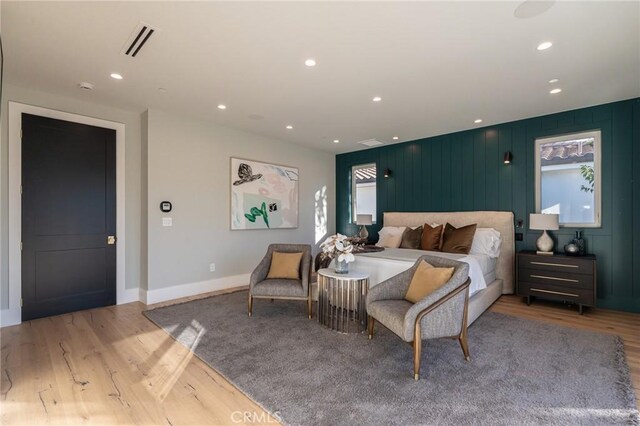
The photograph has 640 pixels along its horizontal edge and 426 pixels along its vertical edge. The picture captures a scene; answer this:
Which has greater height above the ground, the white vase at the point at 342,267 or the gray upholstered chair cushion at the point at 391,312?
the white vase at the point at 342,267

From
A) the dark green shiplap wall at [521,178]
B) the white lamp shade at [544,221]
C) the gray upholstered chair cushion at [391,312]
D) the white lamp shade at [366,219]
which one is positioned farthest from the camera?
the white lamp shade at [366,219]

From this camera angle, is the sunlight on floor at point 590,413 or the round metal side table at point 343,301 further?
the round metal side table at point 343,301

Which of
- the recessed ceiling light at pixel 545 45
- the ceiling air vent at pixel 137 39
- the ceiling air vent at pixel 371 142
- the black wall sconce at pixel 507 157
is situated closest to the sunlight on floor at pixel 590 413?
the recessed ceiling light at pixel 545 45

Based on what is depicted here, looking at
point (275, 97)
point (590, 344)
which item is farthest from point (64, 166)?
point (590, 344)

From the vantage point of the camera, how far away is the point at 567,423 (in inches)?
71.3

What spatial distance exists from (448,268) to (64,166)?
15.1ft

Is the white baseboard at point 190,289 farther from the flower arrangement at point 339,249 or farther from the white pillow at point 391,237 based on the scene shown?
the white pillow at point 391,237

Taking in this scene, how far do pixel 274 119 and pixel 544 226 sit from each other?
13.6 ft

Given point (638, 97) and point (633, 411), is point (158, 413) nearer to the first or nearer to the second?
point (633, 411)

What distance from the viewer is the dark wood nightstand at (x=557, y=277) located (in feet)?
12.3

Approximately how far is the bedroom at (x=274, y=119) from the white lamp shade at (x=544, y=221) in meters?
0.37

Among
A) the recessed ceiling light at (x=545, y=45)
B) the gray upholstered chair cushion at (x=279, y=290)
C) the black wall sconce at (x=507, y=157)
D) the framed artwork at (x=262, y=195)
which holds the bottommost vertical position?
the gray upholstered chair cushion at (x=279, y=290)

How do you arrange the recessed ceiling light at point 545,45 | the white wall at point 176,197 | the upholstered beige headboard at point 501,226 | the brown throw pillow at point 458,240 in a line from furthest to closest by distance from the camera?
the upholstered beige headboard at point 501,226 < the brown throw pillow at point 458,240 < the white wall at point 176,197 < the recessed ceiling light at point 545,45

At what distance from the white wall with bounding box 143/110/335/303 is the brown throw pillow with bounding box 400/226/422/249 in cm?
233
